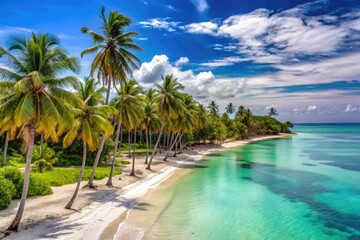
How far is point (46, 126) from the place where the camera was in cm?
1278

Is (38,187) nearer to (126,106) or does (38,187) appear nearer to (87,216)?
(87,216)

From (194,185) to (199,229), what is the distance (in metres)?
11.5

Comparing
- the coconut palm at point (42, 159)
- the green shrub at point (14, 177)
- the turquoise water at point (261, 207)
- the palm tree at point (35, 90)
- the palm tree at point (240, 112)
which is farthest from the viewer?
the palm tree at point (240, 112)

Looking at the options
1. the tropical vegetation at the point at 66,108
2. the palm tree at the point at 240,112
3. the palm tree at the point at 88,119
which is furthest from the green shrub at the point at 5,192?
the palm tree at the point at 240,112

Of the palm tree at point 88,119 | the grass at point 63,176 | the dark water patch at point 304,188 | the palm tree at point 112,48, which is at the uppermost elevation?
the palm tree at point 112,48

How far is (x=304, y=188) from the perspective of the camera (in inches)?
1072

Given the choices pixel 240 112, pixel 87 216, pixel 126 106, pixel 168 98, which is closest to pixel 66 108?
pixel 87 216

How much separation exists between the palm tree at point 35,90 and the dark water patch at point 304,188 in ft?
58.1

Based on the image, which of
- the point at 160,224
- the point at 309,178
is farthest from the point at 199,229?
the point at 309,178

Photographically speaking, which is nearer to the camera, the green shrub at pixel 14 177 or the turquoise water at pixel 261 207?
the turquoise water at pixel 261 207

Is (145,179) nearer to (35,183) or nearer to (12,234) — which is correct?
(35,183)

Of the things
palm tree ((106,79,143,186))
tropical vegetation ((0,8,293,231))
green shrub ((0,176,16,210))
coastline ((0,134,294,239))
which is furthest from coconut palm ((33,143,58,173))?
green shrub ((0,176,16,210))

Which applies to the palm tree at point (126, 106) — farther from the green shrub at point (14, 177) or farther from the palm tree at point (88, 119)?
the green shrub at point (14, 177)

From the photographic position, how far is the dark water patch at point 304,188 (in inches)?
692
